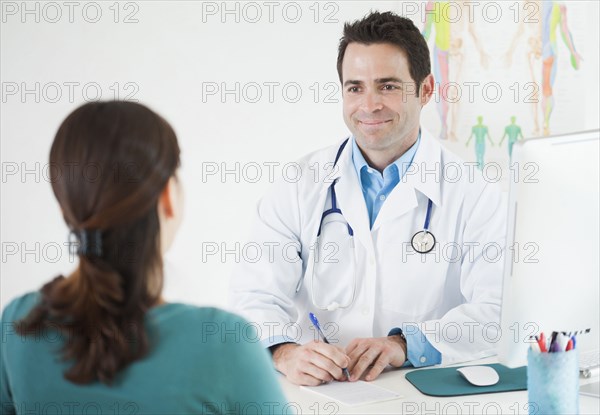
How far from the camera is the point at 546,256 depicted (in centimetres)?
135

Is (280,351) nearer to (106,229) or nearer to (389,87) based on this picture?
(106,229)

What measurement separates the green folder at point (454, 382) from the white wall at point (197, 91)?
1523 millimetres

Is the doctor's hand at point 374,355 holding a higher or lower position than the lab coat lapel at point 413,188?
lower

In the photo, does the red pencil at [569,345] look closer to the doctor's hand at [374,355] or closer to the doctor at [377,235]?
the doctor's hand at [374,355]

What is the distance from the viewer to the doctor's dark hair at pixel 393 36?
7.70 ft

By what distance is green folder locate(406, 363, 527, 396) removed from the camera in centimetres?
155

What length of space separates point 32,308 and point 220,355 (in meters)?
0.28

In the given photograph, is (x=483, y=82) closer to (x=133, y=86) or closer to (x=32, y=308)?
(x=133, y=86)

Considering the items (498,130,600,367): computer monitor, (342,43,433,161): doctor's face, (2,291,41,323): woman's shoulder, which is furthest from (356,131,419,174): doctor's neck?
(2,291,41,323): woman's shoulder

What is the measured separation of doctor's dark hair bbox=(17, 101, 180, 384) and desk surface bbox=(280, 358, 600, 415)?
22.8 inches

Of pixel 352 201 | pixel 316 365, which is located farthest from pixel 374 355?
pixel 352 201

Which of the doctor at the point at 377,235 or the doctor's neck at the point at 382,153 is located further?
the doctor's neck at the point at 382,153

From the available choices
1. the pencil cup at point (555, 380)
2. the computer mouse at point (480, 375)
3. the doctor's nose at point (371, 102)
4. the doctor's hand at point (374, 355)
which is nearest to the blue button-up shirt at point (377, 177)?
the doctor's nose at point (371, 102)

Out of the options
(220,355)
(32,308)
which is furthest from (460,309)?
(32,308)
